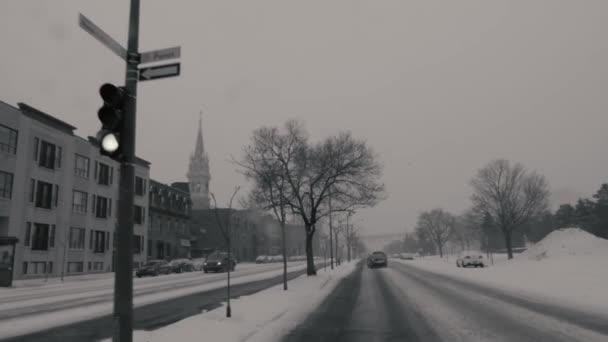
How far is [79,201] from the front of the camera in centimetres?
4294

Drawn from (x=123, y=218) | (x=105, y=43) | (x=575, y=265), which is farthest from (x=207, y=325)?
(x=575, y=265)

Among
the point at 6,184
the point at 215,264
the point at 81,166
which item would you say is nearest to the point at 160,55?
the point at 6,184

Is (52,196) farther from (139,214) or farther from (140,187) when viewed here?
(140,187)

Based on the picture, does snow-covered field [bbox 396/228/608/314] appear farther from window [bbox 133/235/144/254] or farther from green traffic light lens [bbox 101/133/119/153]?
window [bbox 133/235/144/254]

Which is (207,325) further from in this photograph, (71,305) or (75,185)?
(75,185)

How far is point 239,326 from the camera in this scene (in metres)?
10.4

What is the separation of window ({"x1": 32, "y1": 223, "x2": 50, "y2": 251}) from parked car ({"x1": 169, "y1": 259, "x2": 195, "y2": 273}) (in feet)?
37.7

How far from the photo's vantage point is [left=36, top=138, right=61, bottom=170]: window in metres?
37.8

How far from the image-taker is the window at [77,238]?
135 feet

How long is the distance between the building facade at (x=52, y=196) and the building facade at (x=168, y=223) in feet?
33.5

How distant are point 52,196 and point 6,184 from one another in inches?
205

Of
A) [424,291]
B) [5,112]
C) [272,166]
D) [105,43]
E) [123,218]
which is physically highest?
[5,112]

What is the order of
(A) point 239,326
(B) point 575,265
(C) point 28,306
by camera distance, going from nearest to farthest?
(A) point 239,326 → (C) point 28,306 → (B) point 575,265

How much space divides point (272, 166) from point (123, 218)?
75.5 feet
